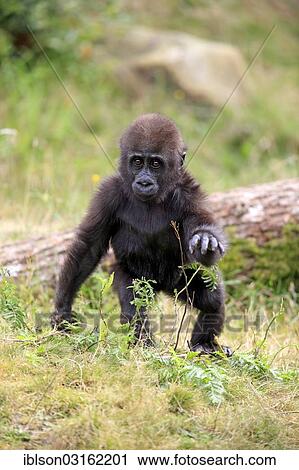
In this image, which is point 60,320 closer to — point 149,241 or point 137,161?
point 149,241

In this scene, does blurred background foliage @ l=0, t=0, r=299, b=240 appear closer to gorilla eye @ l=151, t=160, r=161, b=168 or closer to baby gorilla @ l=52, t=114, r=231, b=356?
baby gorilla @ l=52, t=114, r=231, b=356

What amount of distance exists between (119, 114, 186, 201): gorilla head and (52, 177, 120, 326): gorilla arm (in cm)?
20

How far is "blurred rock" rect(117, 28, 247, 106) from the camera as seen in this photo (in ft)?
45.8

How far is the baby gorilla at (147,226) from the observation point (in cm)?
564

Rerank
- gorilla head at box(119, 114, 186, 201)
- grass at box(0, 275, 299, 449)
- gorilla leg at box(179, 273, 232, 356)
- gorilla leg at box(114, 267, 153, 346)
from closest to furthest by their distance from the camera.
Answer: grass at box(0, 275, 299, 449) < gorilla leg at box(114, 267, 153, 346) < gorilla head at box(119, 114, 186, 201) < gorilla leg at box(179, 273, 232, 356)

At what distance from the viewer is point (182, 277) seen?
595cm

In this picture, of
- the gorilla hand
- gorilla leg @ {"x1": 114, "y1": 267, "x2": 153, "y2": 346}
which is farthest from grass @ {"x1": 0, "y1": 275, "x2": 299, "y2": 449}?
the gorilla hand

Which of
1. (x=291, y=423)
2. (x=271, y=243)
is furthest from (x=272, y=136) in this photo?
(x=291, y=423)

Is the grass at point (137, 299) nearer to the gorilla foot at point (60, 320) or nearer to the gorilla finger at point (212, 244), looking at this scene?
the gorilla foot at point (60, 320)

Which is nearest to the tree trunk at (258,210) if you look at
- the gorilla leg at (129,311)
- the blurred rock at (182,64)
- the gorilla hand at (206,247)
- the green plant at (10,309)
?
the gorilla leg at (129,311)

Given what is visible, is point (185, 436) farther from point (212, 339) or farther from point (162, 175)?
point (162, 175)

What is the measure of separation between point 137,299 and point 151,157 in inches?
49.3

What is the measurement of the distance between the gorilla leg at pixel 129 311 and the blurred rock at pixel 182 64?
28.1 ft

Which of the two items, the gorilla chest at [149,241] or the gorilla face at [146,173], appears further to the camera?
the gorilla chest at [149,241]
